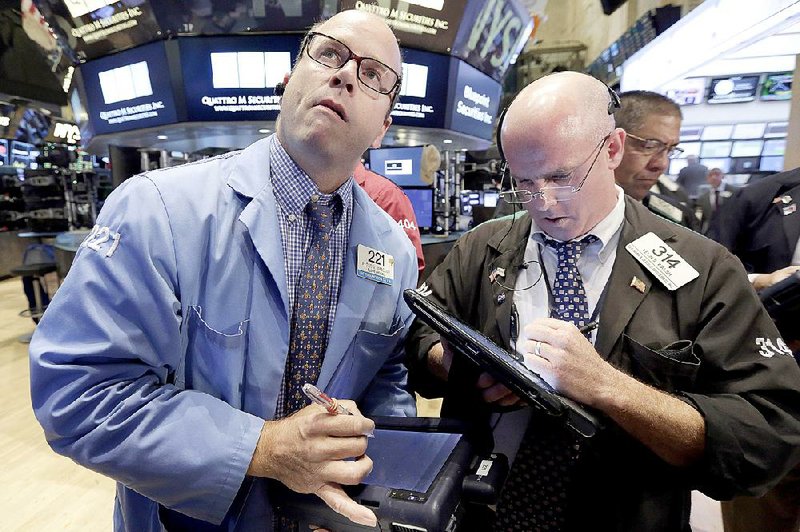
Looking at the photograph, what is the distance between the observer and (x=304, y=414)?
0.95 m

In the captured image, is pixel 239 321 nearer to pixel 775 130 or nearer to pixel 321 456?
pixel 321 456

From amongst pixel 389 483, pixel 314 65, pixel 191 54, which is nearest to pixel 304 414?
pixel 389 483

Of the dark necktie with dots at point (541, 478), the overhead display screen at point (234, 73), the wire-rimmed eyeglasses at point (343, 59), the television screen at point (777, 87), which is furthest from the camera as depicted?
the overhead display screen at point (234, 73)

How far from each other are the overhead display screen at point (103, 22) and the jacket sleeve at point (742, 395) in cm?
669

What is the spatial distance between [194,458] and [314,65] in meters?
1.00

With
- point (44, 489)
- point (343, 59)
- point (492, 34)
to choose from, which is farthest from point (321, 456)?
point (492, 34)

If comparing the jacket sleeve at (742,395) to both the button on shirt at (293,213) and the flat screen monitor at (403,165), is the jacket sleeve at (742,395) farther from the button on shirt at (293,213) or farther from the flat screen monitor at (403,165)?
the flat screen monitor at (403,165)

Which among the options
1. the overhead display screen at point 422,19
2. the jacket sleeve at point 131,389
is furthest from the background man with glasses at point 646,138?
the overhead display screen at point 422,19

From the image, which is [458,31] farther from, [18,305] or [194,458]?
[18,305]

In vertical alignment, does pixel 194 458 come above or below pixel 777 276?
below

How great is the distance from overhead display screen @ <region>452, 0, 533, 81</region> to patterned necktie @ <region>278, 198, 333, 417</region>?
591 cm

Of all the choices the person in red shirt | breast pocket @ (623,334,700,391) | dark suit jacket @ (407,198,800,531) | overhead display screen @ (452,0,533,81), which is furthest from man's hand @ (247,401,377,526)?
overhead display screen @ (452,0,533,81)

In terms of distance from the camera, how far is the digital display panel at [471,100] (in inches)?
262

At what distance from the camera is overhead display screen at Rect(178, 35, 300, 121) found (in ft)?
19.5
